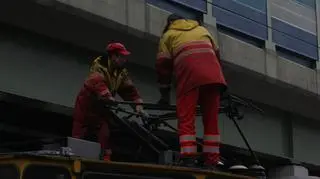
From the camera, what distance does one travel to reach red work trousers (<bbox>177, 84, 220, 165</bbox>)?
7.32 metres

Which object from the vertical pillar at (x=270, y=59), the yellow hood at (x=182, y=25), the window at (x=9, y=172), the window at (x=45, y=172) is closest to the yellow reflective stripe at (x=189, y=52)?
the yellow hood at (x=182, y=25)

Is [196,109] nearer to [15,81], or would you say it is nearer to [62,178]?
[62,178]

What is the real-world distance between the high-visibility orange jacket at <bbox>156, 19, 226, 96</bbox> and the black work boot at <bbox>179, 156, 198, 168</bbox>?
0.75 m

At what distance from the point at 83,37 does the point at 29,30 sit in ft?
3.11

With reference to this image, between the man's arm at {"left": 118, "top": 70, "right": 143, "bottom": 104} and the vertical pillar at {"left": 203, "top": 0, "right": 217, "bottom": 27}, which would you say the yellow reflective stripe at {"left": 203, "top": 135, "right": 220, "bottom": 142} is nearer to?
the man's arm at {"left": 118, "top": 70, "right": 143, "bottom": 104}

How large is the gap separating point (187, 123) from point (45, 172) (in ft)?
6.69

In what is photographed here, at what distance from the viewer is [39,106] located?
11.1 meters

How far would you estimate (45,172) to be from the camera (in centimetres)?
569

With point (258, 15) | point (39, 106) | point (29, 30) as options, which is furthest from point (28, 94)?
point (258, 15)

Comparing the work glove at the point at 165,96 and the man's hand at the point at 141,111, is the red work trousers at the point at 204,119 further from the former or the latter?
the man's hand at the point at 141,111

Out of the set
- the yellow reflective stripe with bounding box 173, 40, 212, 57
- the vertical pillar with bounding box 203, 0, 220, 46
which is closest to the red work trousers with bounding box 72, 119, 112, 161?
the yellow reflective stripe with bounding box 173, 40, 212, 57

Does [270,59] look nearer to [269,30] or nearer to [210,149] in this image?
[269,30]

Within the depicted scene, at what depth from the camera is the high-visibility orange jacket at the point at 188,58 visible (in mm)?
7578

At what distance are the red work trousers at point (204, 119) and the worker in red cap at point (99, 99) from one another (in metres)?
0.76
